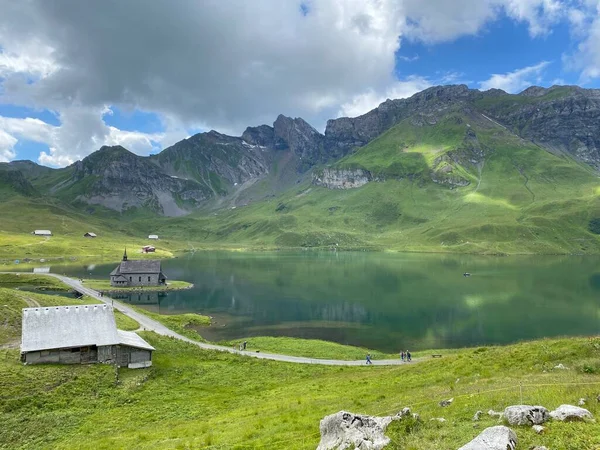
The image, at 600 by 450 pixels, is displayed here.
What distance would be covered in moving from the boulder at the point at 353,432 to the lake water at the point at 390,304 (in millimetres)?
55065

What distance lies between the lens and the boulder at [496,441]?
39.1 ft

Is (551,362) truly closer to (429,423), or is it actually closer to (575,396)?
(575,396)

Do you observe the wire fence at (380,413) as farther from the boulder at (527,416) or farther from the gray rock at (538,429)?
the gray rock at (538,429)

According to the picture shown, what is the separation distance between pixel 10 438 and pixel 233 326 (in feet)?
189

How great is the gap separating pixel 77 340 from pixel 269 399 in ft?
75.8

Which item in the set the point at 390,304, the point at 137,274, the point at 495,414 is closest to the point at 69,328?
the point at 495,414

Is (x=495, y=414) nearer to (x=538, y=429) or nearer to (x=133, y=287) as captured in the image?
(x=538, y=429)

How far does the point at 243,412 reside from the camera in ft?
97.6

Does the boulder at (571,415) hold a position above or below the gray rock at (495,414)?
above

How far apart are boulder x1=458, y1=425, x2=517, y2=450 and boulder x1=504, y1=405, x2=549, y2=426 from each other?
6.10 feet

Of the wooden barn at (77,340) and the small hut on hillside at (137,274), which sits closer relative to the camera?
the wooden barn at (77,340)

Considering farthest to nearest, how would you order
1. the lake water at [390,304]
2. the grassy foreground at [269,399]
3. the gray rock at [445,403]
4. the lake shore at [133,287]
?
1. the lake shore at [133,287]
2. the lake water at [390,304]
3. the gray rock at [445,403]
4. the grassy foreground at [269,399]

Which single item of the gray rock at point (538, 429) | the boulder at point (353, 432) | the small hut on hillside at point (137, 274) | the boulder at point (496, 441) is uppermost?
the small hut on hillside at point (137, 274)

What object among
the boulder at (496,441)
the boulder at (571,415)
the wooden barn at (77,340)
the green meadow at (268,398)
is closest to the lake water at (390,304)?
the wooden barn at (77,340)
